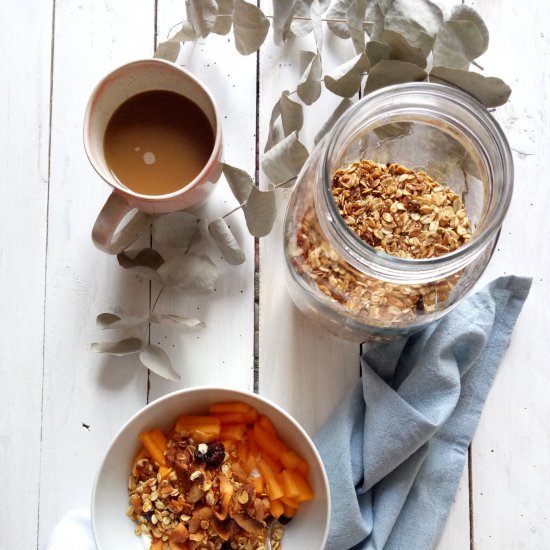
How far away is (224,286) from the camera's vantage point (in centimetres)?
93

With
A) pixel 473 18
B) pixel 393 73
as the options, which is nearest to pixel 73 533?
pixel 393 73

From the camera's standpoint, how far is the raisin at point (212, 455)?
848mm

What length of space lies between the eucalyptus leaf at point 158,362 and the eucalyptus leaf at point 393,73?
415 mm

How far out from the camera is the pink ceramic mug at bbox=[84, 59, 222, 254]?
81 cm

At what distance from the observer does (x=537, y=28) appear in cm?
97

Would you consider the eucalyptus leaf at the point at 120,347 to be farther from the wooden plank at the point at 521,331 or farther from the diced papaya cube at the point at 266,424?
the wooden plank at the point at 521,331

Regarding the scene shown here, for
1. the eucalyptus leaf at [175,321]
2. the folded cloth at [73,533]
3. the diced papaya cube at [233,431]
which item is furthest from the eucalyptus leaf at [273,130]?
the folded cloth at [73,533]

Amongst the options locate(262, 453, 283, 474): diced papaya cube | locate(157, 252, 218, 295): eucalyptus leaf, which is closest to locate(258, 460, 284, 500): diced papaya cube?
locate(262, 453, 283, 474): diced papaya cube

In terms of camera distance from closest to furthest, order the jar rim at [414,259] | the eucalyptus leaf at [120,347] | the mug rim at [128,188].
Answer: the jar rim at [414,259] < the mug rim at [128,188] < the eucalyptus leaf at [120,347]

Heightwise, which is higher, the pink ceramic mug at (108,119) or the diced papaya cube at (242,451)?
the pink ceramic mug at (108,119)

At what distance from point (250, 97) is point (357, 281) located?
1.05 ft

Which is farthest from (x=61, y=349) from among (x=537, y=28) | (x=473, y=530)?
(x=537, y=28)

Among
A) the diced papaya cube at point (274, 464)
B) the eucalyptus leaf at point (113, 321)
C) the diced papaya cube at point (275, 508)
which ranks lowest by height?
the diced papaya cube at point (275, 508)

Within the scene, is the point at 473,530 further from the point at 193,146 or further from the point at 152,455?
the point at 193,146
